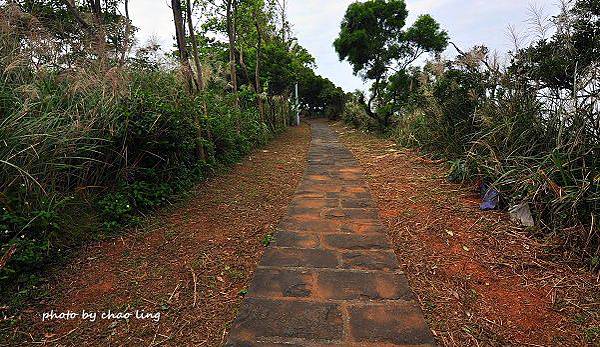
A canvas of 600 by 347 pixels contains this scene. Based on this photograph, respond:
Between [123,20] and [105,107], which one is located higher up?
[123,20]

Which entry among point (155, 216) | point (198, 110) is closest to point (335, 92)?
point (198, 110)

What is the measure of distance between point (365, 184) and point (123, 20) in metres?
3.88

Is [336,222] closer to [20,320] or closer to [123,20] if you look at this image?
[20,320]

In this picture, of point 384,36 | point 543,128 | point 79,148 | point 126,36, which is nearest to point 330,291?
point 79,148

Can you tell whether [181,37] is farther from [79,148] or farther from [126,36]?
[79,148]

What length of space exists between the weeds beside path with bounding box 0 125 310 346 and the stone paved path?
0.13 meters

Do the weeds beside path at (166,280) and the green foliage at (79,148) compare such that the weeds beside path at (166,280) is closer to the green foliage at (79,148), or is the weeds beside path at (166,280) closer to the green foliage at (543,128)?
the green foliage at (79,148)

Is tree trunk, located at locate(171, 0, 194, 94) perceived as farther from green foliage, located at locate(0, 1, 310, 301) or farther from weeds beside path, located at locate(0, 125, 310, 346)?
weeds beside path, located at locate(0, 125, 310, 346)

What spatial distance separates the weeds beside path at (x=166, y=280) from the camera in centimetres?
156

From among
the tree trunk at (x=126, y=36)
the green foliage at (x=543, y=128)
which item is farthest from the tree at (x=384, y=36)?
the tree trunk at (x=126, y=36)

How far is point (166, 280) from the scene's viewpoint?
6.47 feet

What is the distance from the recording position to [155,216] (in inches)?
112

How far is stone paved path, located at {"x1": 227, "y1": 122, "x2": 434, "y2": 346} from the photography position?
4.99 ft

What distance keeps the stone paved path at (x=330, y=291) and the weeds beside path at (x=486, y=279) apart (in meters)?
0.12
